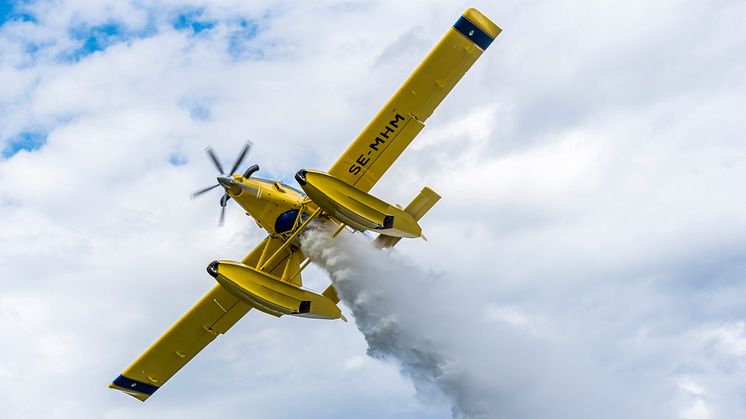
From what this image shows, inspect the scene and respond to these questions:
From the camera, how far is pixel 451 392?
27.7 metres

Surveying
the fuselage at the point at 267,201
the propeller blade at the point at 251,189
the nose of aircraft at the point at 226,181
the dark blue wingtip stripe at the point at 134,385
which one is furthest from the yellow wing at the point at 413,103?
the dark blue wingtip stripe at the point at 134,385

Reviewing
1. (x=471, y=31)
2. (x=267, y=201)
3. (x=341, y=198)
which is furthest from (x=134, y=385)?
(x=471, y=31)

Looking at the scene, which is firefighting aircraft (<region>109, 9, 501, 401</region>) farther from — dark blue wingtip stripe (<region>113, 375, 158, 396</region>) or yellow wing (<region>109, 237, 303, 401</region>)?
dark blue wingtip stripe (<region>113, 375, 158, 396</region>)

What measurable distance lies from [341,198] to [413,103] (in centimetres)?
311

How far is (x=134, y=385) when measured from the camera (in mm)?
30984

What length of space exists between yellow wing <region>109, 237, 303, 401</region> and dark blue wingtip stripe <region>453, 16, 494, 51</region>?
8.02m

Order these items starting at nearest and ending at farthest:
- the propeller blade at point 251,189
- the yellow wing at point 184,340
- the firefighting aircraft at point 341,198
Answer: the firefighting aircraft at point 341,198, the propeller blade at point 251,189, the yellow wing at point 184,340

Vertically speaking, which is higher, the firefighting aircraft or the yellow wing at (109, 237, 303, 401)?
the firefighting aircraft

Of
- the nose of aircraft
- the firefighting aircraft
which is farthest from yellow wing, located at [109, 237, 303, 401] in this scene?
the nose of aircraft

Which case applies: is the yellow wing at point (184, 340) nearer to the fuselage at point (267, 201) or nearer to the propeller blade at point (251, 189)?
the fuselage at point (267, 201)

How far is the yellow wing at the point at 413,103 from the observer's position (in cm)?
2548

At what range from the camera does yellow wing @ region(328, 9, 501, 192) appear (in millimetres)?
25484

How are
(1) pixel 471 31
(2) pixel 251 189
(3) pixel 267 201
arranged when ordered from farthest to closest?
(3) pixel 267 201 → (2) pixel 251 189 → (1) pixel 471 31

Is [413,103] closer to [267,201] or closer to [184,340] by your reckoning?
[267,201]
